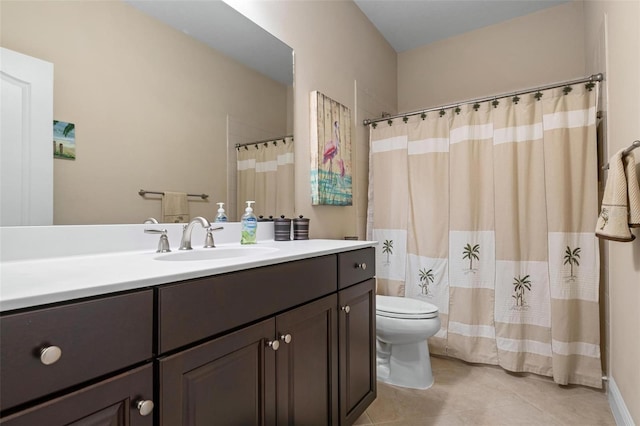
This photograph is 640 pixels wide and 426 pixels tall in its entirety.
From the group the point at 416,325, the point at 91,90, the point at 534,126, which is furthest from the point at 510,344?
the point at 91,90

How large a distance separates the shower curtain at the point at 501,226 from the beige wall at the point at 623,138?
0.16 m

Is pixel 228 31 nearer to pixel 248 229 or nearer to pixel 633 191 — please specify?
pixel 248 229

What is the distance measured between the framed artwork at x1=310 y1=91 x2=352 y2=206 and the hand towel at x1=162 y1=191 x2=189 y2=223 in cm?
83

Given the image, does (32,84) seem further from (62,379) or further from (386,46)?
(386,46)

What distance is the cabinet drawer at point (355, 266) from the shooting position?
139 cm

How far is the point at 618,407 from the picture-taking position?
1598mm

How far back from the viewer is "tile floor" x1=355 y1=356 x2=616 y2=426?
164cm

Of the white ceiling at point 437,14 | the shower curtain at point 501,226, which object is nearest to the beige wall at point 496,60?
the white ceiling at point 437,14

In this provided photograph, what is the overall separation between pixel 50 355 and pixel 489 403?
1983mm

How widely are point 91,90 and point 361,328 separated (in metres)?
1.37

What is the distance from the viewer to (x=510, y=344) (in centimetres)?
210

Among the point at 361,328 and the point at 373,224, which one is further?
the point at 373,224

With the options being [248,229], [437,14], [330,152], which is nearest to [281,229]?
[248,229]

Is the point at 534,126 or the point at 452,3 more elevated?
the point at 452,3
